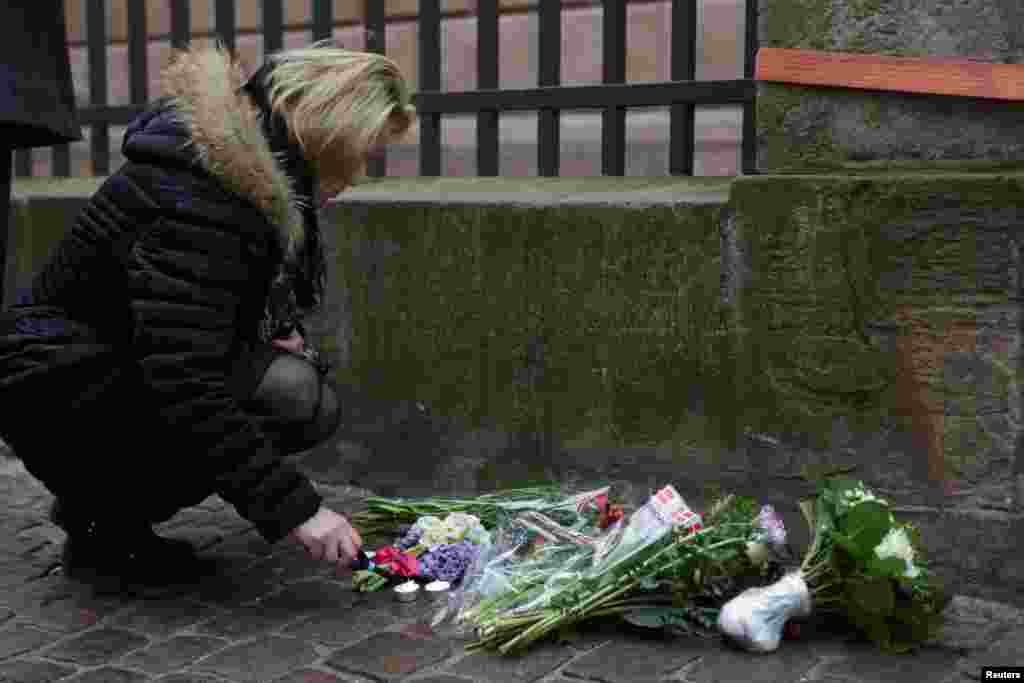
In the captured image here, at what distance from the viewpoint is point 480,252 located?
3832mm

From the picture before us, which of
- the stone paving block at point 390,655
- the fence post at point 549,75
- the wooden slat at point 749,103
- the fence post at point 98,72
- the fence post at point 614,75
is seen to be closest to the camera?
the stone paving block at point 390,655

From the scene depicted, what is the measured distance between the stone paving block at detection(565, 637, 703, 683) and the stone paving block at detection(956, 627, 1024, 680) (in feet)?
1.73

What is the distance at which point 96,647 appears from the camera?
2.98m

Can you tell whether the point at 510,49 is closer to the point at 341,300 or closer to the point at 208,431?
the point at 341,300

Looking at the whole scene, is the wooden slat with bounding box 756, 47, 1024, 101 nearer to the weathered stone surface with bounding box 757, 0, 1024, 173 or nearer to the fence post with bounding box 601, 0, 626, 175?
the weathered stone surface with bounding box 757, 0, 1024, 173

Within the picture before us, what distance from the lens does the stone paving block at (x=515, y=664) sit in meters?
2.77

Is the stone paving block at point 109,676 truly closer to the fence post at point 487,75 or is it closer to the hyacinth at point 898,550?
the hyacinth at point 898,550

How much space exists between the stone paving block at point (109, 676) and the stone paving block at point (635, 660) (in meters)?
0.86

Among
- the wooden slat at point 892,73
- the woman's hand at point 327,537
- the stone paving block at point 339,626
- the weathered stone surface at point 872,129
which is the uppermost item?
the wooden slat at point 892,73

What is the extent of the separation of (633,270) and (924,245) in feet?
2.47

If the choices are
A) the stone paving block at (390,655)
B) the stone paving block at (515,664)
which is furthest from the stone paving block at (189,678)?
the stone paving block at (515,664)

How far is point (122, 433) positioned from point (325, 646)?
2.23 feet

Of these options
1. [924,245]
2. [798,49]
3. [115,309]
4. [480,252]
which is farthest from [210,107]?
[924,245]

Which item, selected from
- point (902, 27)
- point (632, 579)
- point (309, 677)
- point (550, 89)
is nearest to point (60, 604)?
point (309, 677)
